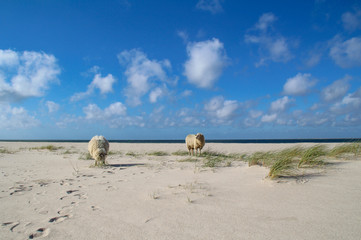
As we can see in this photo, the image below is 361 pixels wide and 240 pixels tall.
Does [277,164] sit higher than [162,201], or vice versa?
[277,164]

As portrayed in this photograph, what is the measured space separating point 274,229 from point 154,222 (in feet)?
3.80

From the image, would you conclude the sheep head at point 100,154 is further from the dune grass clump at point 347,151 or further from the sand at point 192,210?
the dune grass clump at point 347,151

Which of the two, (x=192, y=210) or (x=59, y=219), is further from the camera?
(x=192, y=210)

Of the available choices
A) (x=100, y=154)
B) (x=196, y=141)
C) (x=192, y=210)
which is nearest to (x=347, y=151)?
(x=196, y=141)

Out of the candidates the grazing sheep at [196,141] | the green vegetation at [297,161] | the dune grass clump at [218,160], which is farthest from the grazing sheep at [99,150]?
the grazing sheep at [196,141]

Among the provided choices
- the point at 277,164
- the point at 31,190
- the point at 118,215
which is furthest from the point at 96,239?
the point at 277,164

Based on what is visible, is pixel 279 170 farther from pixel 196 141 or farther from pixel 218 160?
pixel 196 141

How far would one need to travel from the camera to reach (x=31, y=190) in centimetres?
343

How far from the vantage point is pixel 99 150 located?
21.4 ft

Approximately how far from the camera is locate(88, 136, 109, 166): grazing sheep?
650cm

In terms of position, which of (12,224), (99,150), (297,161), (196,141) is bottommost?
(12,224)

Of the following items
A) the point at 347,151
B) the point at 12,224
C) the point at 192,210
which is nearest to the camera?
the point at 12,224

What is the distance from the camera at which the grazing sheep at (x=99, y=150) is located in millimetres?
6504

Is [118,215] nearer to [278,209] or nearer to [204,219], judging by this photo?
[204,219]
